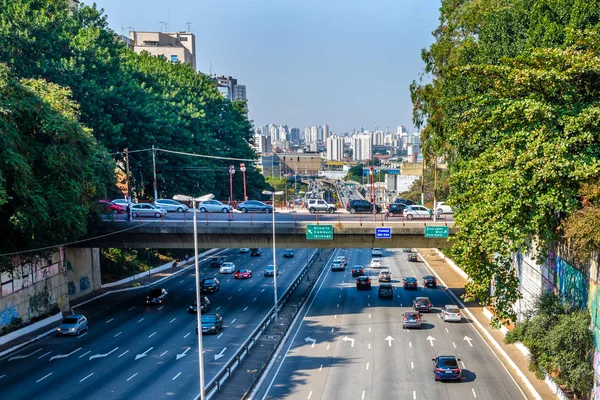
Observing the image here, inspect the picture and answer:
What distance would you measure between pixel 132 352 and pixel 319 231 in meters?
16.9

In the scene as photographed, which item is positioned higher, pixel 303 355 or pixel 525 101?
pixel 525 101

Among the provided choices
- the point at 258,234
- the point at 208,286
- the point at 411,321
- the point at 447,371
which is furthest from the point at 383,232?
the point at 208,286

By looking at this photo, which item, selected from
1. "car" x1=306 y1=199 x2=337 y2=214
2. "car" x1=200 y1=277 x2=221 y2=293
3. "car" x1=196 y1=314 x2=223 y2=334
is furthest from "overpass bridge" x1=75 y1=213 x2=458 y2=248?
"car" x1=306 y1=199 x2=337 y2=214

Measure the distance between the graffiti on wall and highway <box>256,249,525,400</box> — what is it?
1827cm

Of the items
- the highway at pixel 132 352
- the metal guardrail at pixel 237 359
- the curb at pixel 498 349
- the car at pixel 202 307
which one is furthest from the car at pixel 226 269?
the curb at pixel 498 349

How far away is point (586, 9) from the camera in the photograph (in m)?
31.4

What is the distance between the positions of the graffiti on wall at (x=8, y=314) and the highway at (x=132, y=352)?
2673mm

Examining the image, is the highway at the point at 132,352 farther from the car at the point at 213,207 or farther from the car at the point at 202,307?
the car at the point at 213,207

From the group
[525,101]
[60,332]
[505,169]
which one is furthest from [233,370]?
[525,101]

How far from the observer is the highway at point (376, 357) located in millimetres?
29781

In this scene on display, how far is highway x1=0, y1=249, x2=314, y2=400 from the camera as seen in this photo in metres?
30.0

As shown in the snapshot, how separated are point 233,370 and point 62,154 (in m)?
18.2

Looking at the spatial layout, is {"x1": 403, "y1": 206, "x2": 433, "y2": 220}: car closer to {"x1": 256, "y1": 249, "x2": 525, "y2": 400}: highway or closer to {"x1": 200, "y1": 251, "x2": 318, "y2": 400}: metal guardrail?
{"x1": 256, "y1": 249, "x2": 525, "y2": 400}: highway

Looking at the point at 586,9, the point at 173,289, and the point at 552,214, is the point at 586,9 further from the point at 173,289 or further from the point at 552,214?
the point at 173,289
